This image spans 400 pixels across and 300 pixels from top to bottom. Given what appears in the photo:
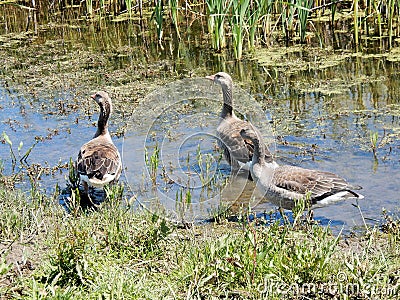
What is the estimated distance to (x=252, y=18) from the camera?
11.3 metres

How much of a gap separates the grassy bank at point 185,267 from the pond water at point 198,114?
1289mm

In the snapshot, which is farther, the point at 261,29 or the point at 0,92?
the point at 261,29

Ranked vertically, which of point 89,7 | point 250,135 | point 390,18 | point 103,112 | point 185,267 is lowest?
point 185,267

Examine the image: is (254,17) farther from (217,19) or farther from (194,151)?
(194,151)

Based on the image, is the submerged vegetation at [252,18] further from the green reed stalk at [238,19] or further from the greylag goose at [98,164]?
the greylag goose at [98,164]

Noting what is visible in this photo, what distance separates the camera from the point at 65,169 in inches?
288

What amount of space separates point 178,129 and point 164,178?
63.7 inches

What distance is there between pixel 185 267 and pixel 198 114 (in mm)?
5311

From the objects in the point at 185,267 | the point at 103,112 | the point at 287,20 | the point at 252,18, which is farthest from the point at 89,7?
the point at 185,267

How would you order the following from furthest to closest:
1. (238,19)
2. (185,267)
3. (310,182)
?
(238,19)
(310,182)
(185,267)

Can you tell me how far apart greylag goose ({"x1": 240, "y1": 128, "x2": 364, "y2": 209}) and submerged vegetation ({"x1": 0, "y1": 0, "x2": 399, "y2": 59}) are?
13.2 ft

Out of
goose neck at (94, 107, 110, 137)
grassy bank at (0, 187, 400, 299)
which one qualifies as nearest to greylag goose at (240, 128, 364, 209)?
grassy bank at (0, 187, 400, 299)

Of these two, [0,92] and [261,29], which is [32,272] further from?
[261,29]

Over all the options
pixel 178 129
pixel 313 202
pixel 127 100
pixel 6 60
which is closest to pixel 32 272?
pixel 313 202
